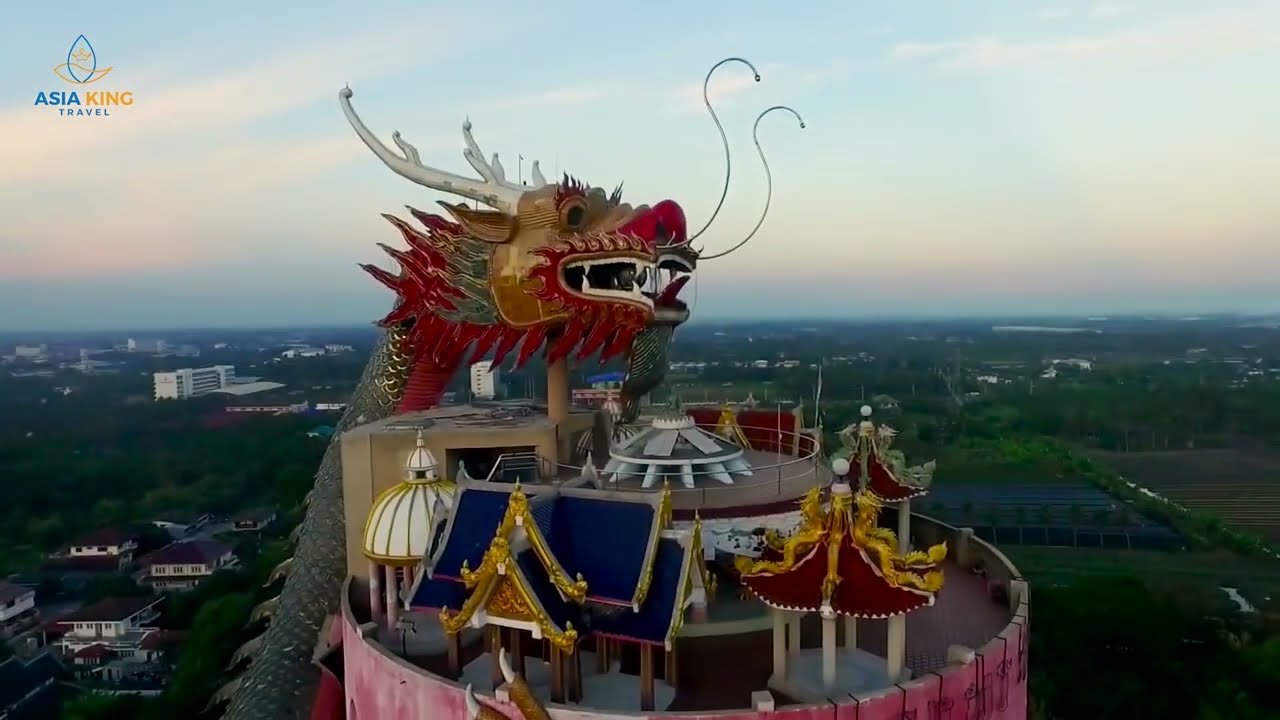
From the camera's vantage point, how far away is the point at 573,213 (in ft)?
50.3

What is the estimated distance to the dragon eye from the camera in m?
15.2

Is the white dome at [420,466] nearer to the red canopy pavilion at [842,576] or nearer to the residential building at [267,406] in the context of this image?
the red canopy pavilion at [842,576]

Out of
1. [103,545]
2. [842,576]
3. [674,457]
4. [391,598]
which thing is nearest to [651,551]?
[842,576]

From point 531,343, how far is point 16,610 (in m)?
50.5

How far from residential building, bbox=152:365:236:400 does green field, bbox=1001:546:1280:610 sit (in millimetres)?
127221

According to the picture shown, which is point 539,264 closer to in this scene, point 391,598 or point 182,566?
point 391,598

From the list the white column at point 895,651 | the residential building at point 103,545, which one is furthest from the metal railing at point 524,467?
the residential building at point 103,545

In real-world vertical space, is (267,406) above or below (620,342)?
below

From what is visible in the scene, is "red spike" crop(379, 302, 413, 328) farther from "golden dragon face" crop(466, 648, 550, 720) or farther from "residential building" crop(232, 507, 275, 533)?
"residential building" crop(232, 507, 275, 533)

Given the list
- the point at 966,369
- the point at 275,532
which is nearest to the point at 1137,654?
the point at 275,532

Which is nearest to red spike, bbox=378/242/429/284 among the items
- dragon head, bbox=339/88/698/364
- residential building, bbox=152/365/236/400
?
dragon head, bbox=339/88/698/364

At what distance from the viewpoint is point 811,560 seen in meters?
9.78

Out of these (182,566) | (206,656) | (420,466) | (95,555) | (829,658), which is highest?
(420,466)

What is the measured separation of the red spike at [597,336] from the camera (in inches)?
595
